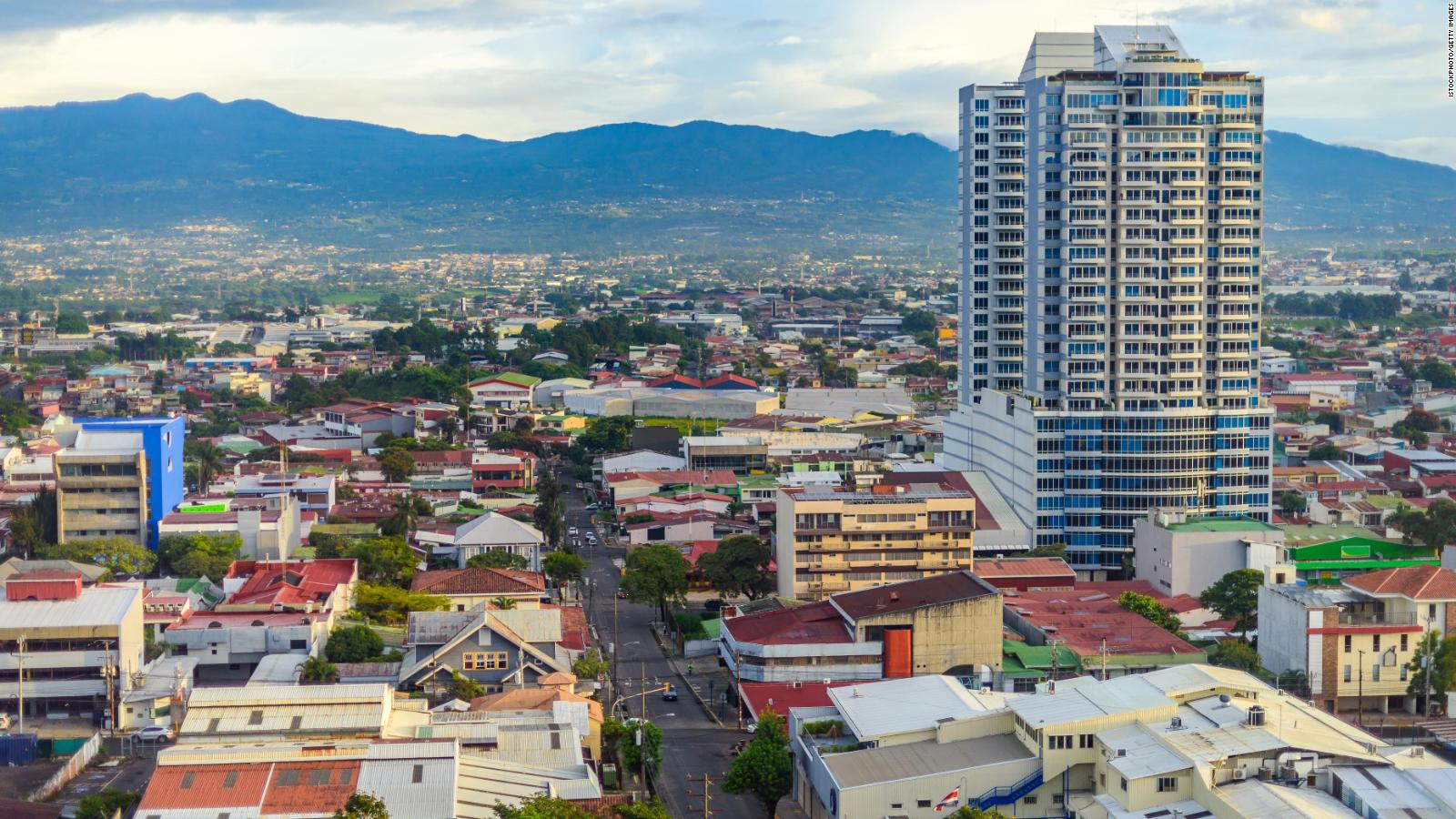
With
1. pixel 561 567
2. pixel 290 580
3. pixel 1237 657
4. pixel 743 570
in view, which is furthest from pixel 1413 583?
pixel 290 580

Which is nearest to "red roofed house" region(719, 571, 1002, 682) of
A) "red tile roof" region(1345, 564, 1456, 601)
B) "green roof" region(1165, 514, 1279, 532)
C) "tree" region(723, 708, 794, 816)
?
"tree" region(723, 708, 794, 816)

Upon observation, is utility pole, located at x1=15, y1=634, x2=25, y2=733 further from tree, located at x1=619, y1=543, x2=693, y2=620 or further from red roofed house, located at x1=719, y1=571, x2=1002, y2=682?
tree, located at x1=619, y1=543, x2=693, y2=620

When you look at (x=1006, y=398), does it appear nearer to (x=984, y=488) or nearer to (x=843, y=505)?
(x=984, y=488)

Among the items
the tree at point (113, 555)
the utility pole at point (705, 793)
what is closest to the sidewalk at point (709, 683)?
the utility pole at point (705, 793)

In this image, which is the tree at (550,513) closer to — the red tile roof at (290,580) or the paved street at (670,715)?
the paved street at (670,715)

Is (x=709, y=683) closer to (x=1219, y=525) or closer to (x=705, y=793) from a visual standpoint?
(x=705, y=793)

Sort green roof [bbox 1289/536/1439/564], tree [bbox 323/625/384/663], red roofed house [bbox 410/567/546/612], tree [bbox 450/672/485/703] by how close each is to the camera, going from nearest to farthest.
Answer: tree [bbox 450/672/485/703], tree [bbox 323/625/384/663], red roofed house [bbox 410/567/546/612], green roof [bbox 1289/536/1439/564]
